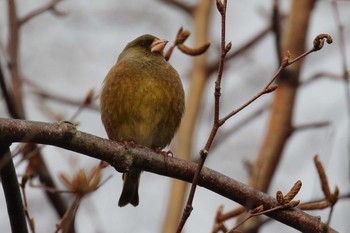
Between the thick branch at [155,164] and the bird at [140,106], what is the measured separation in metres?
1.30

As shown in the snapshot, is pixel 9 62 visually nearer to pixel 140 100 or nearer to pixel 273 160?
pixel 140 100

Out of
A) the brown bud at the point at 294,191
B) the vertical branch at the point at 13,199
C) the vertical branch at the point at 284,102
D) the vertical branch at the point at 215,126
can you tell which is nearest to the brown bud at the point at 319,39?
the vertical branch at the point at 215,126

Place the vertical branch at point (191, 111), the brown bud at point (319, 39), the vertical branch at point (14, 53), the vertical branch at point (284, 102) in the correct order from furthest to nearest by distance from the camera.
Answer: the vertical branch at point (191, 111) → the vertical branch at point (284, 102) → the vertical branch at point (14, 53) → the brown bud at point (319, 39)

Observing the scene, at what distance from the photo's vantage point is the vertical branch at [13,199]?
2891mm

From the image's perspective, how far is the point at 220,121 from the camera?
2.56 metres

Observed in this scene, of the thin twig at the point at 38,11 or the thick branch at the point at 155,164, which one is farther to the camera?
the thin twig at the point at 38,11

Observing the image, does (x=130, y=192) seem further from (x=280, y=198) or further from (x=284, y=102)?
(x=280, y=198)

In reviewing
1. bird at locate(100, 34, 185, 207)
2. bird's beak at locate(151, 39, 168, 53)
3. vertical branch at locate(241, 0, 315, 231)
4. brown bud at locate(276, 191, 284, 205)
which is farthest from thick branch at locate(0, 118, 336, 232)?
bird's beak at locate(151, 39, 168, 53)

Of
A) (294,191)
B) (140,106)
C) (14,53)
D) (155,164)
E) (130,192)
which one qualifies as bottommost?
(294,191)

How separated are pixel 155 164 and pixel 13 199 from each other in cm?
70

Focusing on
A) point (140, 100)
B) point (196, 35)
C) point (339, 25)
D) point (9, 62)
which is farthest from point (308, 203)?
point (196, 35)

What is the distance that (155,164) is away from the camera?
10.7ft

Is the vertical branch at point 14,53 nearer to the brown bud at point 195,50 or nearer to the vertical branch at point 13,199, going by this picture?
the brown bud at point 195,50

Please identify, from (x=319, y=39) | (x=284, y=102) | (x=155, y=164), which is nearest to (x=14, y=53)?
(x=155, y=164)
